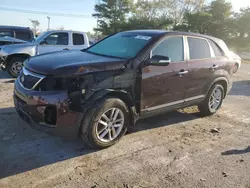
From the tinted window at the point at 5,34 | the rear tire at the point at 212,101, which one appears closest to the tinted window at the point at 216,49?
the rear tire at the point at 212,101

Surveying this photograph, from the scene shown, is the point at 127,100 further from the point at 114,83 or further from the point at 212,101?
the point at 212,101

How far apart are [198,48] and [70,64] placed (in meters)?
2.77

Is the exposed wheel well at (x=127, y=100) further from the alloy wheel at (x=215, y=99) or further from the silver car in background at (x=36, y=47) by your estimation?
the silver car in background at (x=36, y=47)

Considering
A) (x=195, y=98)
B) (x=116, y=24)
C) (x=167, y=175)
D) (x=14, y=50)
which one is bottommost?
(x=167, y=175)

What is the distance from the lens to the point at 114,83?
359 centimetres

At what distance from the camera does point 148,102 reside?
4109mm

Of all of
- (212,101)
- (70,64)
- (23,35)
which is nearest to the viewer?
(70,64)

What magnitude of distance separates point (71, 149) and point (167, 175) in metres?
1.45

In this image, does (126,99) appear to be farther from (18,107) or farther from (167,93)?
(18,107)

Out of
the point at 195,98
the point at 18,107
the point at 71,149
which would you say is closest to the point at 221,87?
the point at 195,98

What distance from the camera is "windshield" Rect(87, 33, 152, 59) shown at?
411 cm

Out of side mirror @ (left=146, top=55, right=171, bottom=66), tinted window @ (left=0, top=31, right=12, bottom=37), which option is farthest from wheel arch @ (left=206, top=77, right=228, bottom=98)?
tinted window @ (left=0, top=31, right=12, bottom=37)

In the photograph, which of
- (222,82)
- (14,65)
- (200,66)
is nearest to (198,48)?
(200,66)

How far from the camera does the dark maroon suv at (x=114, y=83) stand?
3271 millimetres
